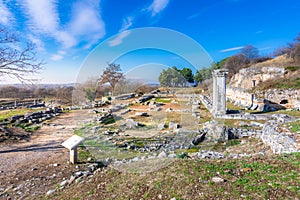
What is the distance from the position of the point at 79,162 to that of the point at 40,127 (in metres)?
8.32

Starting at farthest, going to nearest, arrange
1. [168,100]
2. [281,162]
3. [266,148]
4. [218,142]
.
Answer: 1. [168,100]
2. [218,142]
3. [266,148]
4. [281,162]

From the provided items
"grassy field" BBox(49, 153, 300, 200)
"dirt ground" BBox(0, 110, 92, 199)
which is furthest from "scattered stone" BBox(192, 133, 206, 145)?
"dirt ground" BBox(0, 110, 92, 199)

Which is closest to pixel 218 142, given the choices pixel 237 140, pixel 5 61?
pixel 237 140

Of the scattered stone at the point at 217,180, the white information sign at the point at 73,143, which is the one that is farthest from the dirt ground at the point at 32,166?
the scattered stone at the point at 217,180

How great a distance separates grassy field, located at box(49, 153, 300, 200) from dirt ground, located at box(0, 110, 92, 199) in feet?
3.77

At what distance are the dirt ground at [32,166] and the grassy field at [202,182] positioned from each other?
1.15 meters

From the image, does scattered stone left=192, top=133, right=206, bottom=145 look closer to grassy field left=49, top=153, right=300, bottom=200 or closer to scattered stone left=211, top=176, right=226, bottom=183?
grassy field left=49, top=153, right=300, bottom=200

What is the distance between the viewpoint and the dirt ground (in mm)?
4684

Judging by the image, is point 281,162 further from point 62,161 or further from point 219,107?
point 219,107

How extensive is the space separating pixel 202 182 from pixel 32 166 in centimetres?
588

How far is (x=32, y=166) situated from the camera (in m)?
6.19

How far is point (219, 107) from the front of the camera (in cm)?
1326

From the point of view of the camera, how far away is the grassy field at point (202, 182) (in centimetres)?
330

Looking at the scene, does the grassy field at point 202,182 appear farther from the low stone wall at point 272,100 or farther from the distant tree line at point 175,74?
the low stone wall at point 272,100
